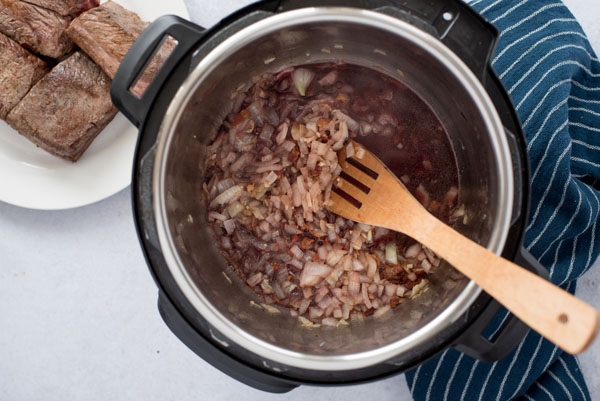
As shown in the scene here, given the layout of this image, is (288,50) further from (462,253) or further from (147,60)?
(462,253)

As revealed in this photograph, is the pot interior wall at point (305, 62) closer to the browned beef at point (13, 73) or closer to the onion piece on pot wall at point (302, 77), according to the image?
the onion piece on pot wall at point (302, 77)

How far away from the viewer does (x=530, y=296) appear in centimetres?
83

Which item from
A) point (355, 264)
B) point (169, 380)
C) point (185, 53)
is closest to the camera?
point (185, 53)

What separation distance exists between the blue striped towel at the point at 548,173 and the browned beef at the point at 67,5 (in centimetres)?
111

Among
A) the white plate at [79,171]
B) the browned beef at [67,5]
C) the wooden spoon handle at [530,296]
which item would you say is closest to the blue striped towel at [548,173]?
the wooden spoon handle at [530,296]

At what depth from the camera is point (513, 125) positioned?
0.96 metres

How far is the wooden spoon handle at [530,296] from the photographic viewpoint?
2.48ft

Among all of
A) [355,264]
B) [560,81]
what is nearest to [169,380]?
[355,264]

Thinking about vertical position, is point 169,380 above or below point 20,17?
below

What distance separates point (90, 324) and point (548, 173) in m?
1.41

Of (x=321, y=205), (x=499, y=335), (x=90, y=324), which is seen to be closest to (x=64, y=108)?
(x=90, y=324)

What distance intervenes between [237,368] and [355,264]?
384mm

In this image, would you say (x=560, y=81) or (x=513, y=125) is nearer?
(x=513, y=125)

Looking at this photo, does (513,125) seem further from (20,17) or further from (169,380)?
(20,17)
